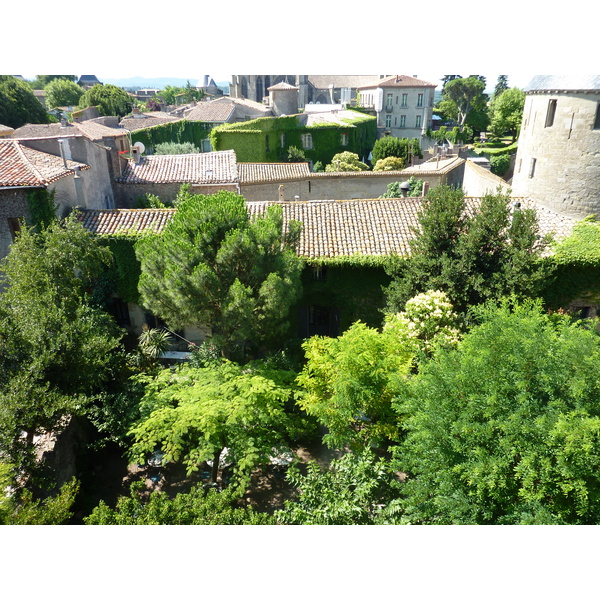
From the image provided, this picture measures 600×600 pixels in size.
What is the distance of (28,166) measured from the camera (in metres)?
16.6

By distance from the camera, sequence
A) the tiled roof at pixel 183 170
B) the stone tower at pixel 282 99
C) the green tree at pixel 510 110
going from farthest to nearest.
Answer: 1. the stone tower at pixel 282 99
2. the green tree at pixel 510 110
3. the tiled roof at pixel 183 170

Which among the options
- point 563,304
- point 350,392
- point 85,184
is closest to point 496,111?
point 563,304

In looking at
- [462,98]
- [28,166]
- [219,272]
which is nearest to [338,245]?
[219,272]

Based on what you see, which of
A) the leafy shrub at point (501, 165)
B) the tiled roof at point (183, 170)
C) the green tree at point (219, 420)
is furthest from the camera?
the leafy shrub at point (501, 165)

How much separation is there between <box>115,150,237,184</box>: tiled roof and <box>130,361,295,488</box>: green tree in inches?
565

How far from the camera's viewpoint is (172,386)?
40.5ft

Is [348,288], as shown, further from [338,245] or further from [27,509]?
[27,509]

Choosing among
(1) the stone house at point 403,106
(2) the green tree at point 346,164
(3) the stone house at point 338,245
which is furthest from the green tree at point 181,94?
(3) the stone house at point 338,245

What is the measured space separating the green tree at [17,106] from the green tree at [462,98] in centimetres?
5664

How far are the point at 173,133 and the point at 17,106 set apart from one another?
1582 centimetres

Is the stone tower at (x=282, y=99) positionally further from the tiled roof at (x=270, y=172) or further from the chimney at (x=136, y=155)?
the chimney at (x=136, y=155)

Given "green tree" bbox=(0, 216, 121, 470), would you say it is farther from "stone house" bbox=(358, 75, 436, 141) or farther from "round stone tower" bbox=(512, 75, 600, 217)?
"stone house" bbox=(358, 75, 436, 141)

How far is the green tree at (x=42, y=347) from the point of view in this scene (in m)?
9.43
